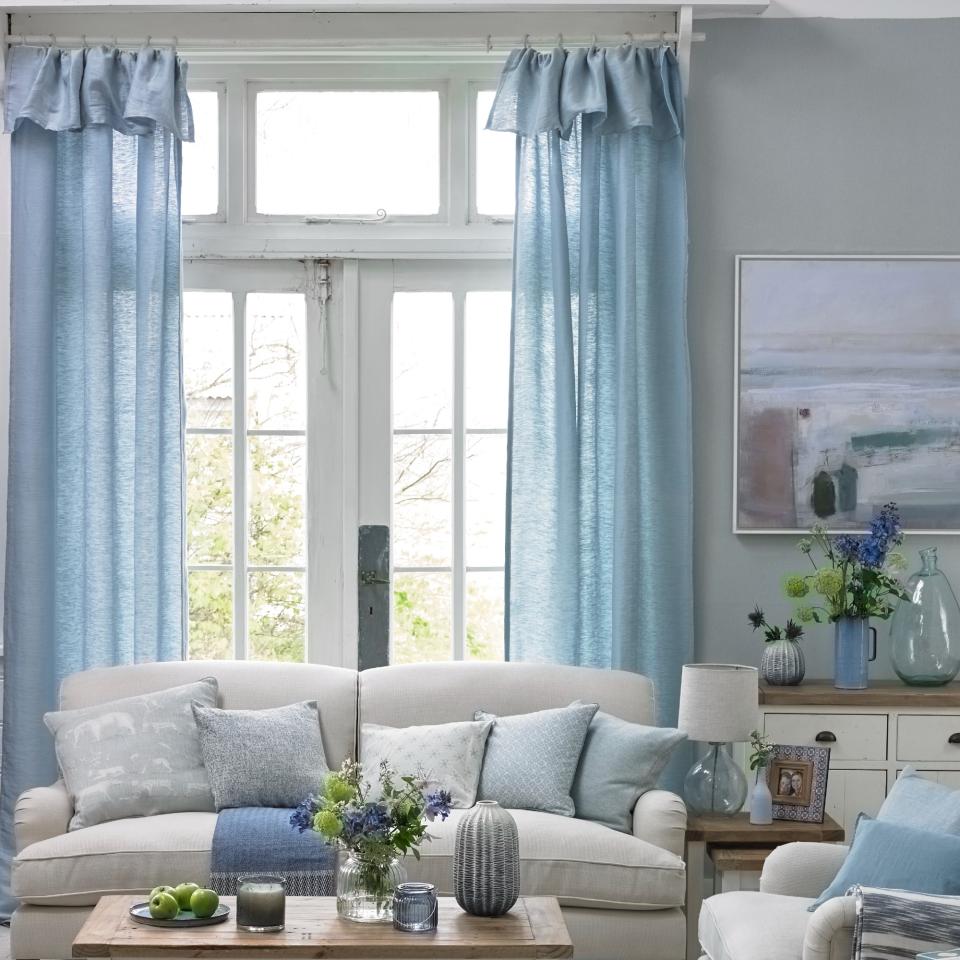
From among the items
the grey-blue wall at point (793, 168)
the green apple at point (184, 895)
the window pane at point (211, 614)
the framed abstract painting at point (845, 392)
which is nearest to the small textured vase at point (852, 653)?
the grey-blue wall at point (793, 168)

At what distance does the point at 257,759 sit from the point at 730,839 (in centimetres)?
132

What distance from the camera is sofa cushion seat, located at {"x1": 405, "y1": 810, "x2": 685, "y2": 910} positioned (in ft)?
10.8

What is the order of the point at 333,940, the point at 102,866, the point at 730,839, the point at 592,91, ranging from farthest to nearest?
the point at 592,91, the point at 730,839, the point at 102,866, the point at 333,940

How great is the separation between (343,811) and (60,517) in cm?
185

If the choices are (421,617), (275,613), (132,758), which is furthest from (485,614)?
(132,758)

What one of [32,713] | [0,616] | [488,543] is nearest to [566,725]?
[488,543]

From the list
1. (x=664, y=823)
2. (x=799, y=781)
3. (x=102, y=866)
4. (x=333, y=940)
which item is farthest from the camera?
(x=799, y=781)

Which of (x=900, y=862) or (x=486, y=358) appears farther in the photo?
(x=486, y=358)

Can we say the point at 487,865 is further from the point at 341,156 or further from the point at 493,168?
the point at 341,156

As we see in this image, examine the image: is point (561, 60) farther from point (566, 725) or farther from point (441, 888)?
point (441, 888)

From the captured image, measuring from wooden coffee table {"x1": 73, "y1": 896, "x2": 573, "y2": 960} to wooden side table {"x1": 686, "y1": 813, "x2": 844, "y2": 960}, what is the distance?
0.86 metres

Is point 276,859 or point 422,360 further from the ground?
point 422,360

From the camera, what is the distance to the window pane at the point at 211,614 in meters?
4.37

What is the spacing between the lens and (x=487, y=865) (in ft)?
9.16
